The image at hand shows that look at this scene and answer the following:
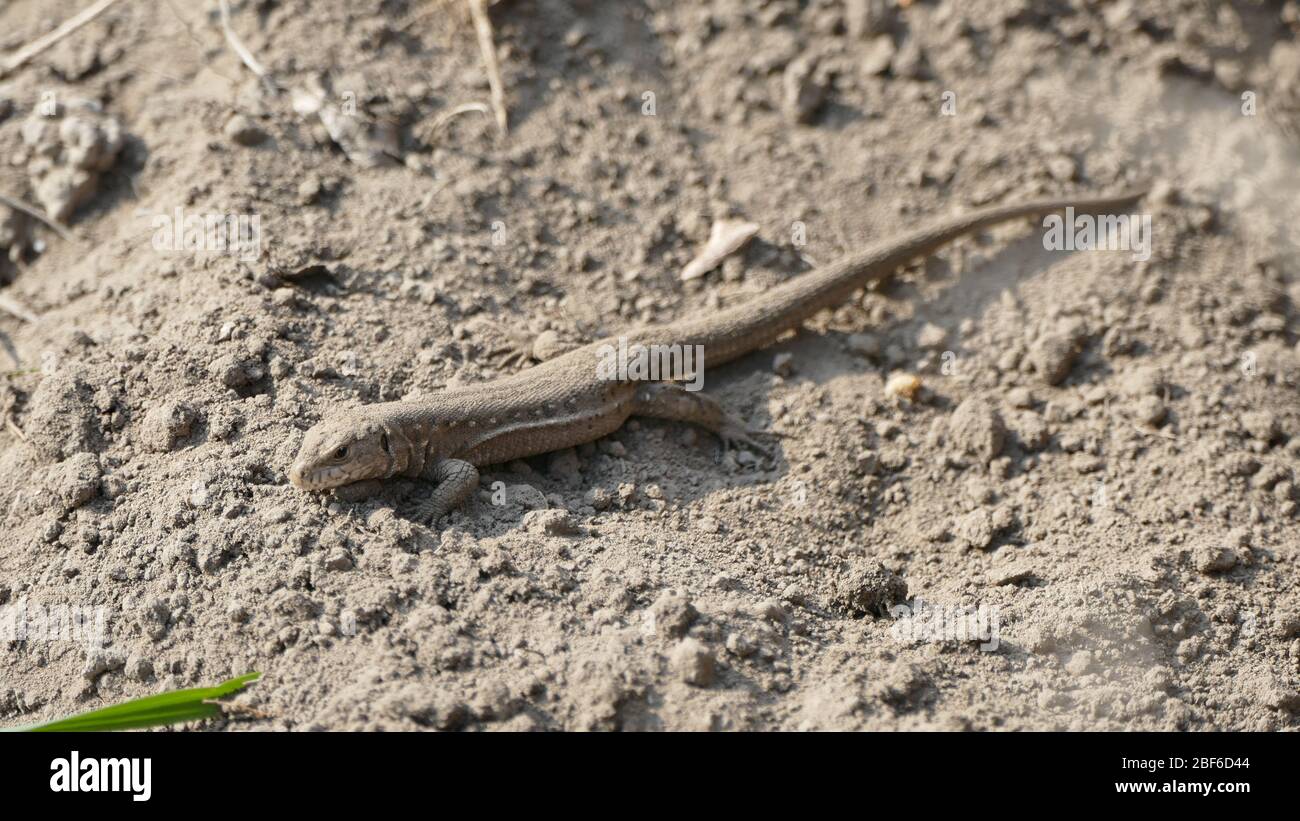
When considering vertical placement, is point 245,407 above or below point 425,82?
below

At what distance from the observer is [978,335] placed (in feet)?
23.6

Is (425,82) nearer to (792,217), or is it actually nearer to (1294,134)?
(792,217)

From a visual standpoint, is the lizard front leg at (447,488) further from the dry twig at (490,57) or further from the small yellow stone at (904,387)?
the dry twig at (490,57)

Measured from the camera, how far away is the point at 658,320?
7.12 metres

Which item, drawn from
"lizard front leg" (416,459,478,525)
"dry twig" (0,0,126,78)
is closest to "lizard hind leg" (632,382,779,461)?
"lizard front leg" (416,459,478,525)

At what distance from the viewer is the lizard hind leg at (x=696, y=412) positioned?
6523mm

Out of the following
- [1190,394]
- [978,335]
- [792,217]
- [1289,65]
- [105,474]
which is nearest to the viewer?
[105,474]

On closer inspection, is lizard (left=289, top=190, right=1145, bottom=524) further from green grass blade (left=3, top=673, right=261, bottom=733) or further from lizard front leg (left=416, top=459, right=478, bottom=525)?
green grass blade (left=3, top=673, right=261, bottom=733)

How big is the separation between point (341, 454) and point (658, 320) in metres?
2.35

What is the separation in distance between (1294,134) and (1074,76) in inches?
61.9

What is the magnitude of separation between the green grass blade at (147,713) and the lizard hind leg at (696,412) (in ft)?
8.91

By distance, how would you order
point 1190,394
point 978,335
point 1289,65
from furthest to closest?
1. point 1289,65
2. point 978,335
3. point 1190,394

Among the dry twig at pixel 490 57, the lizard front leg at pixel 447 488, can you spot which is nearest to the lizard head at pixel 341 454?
the lizard front leg at pixel 447 488

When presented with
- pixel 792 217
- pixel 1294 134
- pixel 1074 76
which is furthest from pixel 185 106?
pixel 1294 134
